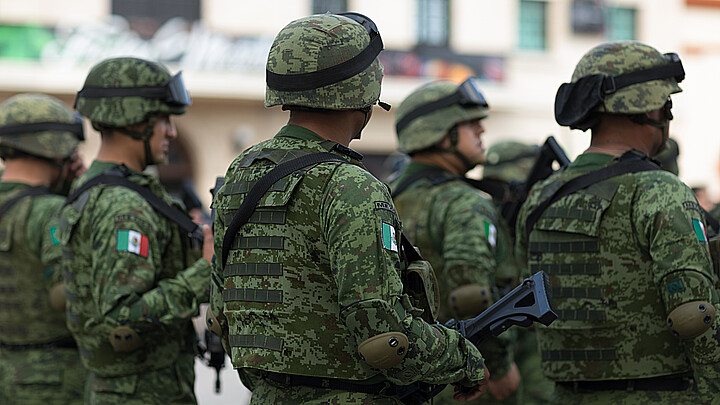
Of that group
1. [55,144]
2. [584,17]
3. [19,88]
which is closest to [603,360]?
[55,144]

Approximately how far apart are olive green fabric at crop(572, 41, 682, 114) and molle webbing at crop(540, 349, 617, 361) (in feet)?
3.14

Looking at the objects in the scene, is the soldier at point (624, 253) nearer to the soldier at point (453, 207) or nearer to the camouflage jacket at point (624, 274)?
the camouflage jacket at point (624, 274)

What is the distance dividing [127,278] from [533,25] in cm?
1872

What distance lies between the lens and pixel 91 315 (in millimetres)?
3922

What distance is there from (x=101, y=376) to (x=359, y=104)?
199 centimetres

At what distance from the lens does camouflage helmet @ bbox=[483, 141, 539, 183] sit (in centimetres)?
627

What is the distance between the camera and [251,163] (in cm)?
274

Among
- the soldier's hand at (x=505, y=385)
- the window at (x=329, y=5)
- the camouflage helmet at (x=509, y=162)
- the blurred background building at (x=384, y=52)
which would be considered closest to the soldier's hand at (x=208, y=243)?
the soldier's hand at (x=505, y=385)

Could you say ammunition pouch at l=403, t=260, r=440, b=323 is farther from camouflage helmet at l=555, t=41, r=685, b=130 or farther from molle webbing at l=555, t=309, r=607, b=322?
camouflage helmet at l=555, t=41, r=685, b=130

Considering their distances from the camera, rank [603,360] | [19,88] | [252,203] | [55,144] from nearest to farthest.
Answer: [252,203] < [603,360] < [55,144] < [19,88]

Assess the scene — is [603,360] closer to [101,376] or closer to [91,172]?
[101,376]

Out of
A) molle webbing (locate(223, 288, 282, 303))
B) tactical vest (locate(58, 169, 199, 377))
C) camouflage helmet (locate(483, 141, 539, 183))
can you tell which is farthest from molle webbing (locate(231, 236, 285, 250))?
camouflage helmet (locate(483, 141, 539, 183))

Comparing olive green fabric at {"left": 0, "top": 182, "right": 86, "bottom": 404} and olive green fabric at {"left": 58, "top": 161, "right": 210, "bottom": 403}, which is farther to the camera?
olive green fabric at {"left": 0, "top": 182, "right": 86, "bottom": 404}

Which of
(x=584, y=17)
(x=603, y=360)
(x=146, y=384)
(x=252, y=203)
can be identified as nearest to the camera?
(x=252, y=203)
